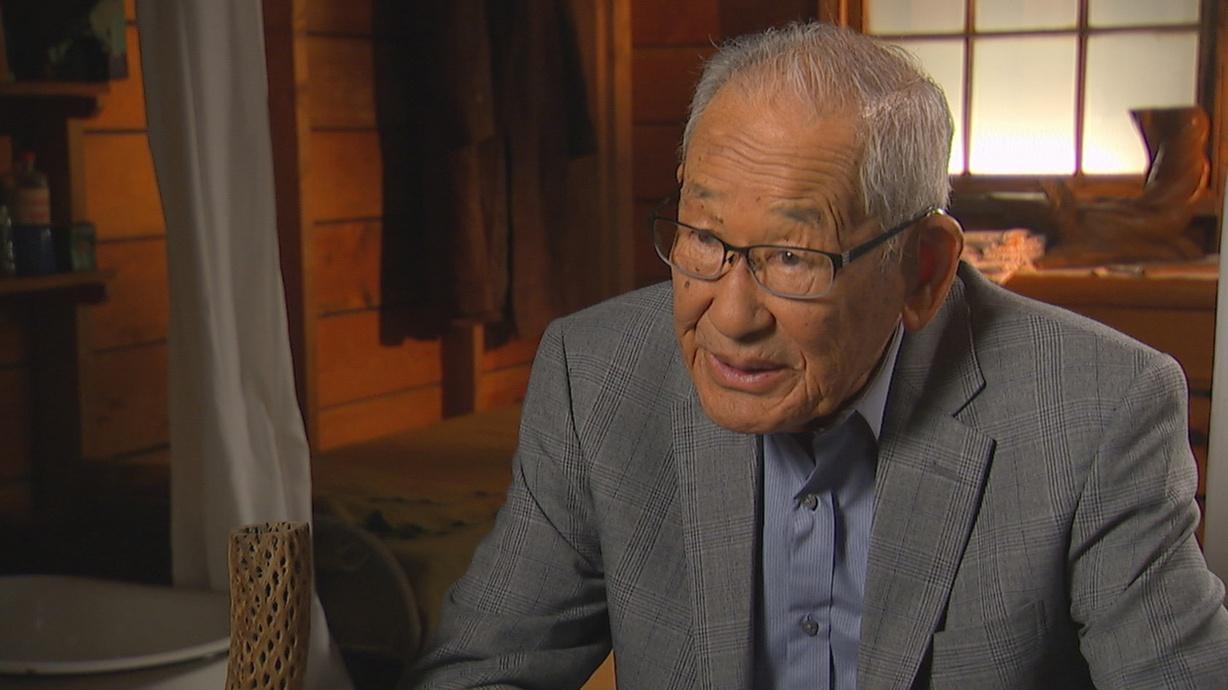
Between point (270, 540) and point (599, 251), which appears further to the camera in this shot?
point (599, 251)

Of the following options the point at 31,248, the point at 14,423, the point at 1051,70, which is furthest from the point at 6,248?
the point at 1051,70

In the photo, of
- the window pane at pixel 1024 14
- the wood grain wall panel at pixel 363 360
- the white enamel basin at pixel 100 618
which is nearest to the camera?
the white enamel basin at pixel 100 618

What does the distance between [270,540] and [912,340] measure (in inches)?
26.3

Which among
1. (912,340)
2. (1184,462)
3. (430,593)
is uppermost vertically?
(912,340)

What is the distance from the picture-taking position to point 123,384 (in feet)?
9.98

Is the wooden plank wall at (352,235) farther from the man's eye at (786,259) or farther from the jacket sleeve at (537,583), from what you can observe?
the man's eye at (786,259)

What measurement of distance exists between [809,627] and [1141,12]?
10.4 feet

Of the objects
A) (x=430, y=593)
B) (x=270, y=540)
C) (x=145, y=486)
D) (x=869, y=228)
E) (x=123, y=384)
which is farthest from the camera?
(x=123, y=384)

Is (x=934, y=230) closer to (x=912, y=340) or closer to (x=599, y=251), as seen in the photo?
(x=912, y=340)

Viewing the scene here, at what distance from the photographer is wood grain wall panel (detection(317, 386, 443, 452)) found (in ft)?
12.2

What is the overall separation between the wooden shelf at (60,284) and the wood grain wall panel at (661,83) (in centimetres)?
213

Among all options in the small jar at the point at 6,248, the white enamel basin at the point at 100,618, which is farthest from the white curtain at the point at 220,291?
the small jar at the point at 6,248

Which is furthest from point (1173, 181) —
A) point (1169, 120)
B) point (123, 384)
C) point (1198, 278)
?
point (123, 384)

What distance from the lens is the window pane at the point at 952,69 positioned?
4234 mm
